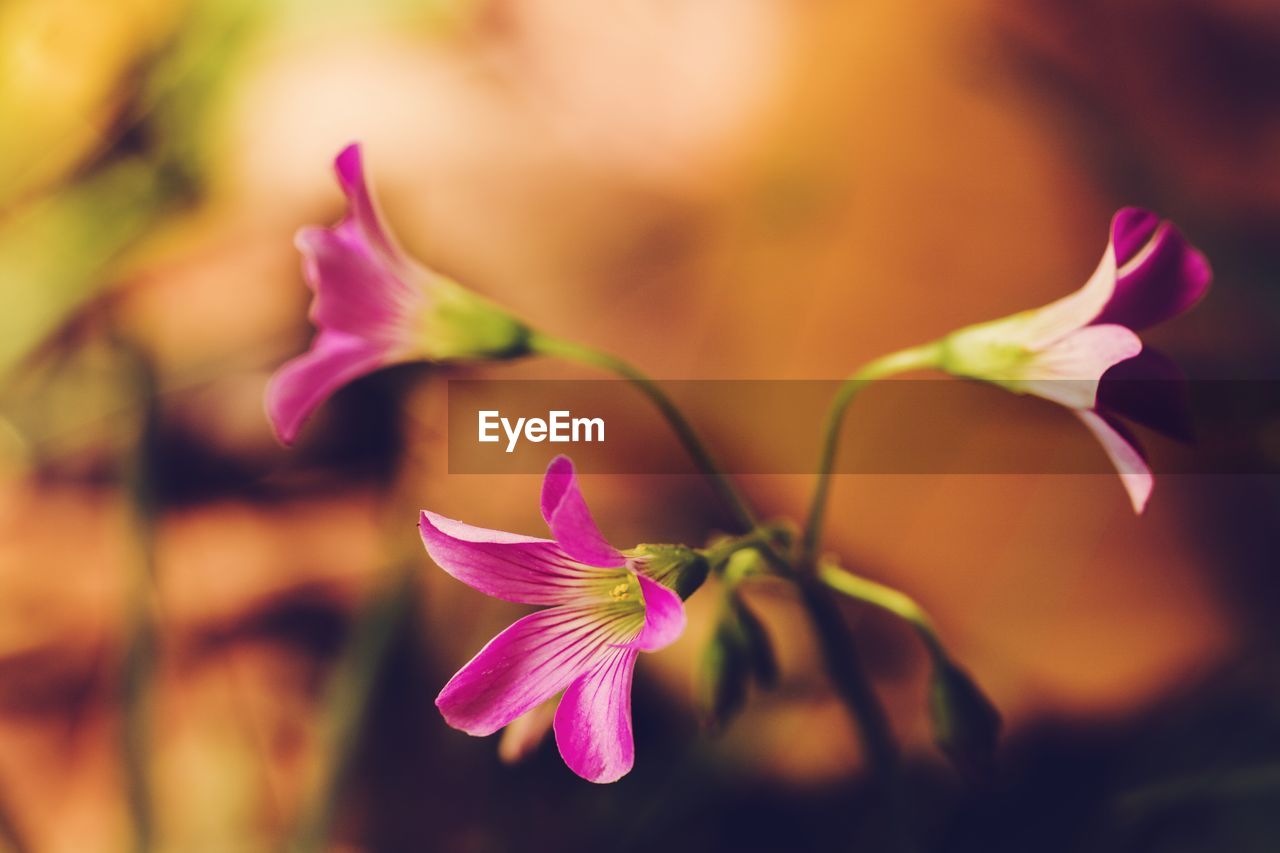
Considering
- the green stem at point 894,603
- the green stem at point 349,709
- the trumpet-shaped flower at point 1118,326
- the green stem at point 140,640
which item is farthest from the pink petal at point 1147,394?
the green stem at point 140,640

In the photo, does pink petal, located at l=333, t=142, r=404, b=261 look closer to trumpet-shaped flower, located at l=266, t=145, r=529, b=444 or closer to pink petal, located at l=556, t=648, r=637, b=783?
trumpet-shaped flower, located at l=266, t=145, r=529, b=444

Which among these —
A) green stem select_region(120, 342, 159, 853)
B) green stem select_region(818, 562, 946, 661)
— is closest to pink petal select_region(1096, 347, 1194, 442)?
green stem select_region(818, 562, 946, 661)

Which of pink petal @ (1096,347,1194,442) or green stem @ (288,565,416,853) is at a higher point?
pink petal @ (1096,347,1194,442)

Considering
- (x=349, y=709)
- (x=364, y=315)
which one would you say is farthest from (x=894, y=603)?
(x=349, y=709)

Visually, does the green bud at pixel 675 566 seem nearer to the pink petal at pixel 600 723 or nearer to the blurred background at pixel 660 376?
the pink petal at pixel 600 723

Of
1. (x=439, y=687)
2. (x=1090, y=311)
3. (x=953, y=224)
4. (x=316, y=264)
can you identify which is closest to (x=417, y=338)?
(x=316, y=264)

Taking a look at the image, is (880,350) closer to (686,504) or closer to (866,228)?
(866,228)

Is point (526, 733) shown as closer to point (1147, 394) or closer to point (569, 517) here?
point (569, 517)
